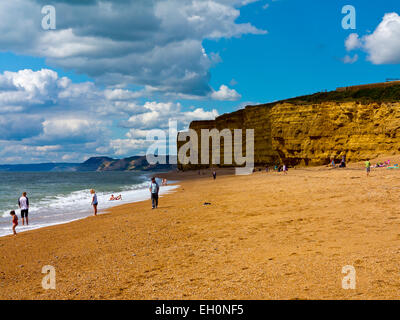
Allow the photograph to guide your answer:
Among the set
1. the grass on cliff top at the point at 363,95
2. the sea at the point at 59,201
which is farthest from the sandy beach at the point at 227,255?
the grass on cliff top at the point at 363,95

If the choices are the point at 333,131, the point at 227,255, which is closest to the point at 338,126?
the point at 333,131

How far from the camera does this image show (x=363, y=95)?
1585 inches

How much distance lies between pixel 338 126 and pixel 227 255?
34.7 meters

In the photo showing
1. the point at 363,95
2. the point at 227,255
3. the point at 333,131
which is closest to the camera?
the point at 227,255

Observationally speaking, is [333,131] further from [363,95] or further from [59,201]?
[59,201]

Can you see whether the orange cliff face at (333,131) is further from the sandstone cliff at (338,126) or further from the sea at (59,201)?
the sea at (59,201)

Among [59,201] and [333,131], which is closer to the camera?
[59,201]

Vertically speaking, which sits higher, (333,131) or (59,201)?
(333,131)

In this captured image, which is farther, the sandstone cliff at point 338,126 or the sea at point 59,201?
the sandstone cliff at point 338,126

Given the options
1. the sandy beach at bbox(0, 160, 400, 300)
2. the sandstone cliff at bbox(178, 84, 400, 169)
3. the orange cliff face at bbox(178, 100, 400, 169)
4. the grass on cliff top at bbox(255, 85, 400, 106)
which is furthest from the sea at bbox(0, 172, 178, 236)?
the grass on cliff top at bbox(255, 85, 400, 106)

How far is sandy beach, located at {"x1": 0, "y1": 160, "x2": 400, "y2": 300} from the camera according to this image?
493cm

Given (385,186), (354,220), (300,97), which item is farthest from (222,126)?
(354,220)

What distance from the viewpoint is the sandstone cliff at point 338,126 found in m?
33.0

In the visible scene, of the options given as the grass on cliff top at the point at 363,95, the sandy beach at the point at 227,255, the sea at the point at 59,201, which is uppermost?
the grass on cliff top at the point at 363,95
